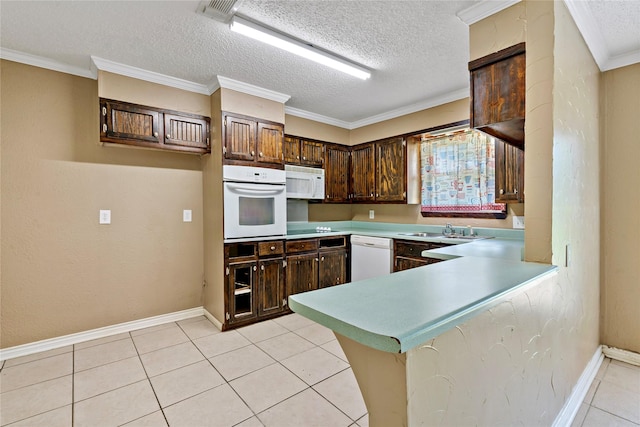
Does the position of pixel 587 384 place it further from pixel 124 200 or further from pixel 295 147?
pixel 124 200

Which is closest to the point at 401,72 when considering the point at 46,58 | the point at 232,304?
the point at 232,304

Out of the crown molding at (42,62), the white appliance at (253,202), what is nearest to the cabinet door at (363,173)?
the white appliance at (253,202)

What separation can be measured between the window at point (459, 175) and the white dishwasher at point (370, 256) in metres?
0.84

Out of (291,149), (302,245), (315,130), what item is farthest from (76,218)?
(315,130)

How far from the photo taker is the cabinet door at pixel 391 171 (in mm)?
4008

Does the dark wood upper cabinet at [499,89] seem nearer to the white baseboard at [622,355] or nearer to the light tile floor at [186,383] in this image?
the light tile floor at [186,383]

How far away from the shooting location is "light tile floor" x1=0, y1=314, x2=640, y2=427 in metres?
1.83

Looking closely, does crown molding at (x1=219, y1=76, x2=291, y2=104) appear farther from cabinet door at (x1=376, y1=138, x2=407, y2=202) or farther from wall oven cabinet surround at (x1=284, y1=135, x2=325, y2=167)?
cabinet door at (x1=376, y1=138, x2=407, y2=202)

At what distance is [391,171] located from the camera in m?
4.13

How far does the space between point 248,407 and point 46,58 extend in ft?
10.8

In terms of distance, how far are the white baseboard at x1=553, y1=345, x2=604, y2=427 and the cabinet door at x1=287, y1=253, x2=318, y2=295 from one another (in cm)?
249

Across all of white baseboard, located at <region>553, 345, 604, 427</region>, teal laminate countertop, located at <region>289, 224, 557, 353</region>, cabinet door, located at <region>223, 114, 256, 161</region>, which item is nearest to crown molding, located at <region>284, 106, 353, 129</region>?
cabinet door, located at <region>223, 114, 256, 161</region>

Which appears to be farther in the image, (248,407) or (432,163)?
(432,163)

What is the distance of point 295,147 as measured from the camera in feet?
13.3
